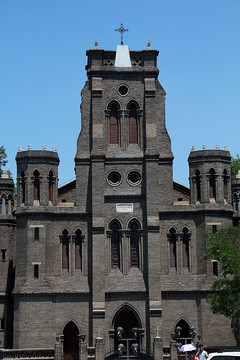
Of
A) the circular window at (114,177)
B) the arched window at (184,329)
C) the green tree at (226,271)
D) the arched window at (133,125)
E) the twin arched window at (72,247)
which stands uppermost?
the arched window at (133,125)

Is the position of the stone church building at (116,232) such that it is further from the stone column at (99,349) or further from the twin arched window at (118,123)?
the stone column at (99,349)

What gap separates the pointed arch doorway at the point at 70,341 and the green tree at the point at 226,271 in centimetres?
1002

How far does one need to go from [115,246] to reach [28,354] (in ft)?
33.4

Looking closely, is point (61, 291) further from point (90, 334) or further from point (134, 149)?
point (134, 149)

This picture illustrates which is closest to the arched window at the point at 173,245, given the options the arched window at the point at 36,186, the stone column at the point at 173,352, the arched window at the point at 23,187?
the stone column at the point at 173,352

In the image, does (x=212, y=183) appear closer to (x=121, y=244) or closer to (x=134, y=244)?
(x=134, y=244)

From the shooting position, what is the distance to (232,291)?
48125mm

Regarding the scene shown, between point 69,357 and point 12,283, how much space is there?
27.0 feet

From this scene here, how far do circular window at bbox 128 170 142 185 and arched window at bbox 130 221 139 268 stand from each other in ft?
10.2

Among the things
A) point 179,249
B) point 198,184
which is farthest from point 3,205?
point 198,184

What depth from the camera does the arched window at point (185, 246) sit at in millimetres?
54697

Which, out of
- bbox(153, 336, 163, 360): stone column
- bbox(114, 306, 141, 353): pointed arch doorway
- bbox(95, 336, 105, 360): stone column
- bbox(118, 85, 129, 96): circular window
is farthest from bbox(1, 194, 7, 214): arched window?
bbox(153, 336, 163, 360): stone column

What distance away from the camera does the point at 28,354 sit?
49594 millimetres

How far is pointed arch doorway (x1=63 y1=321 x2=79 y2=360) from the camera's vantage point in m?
52.6
